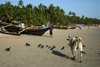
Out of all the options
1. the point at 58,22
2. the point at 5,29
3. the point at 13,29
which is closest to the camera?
the point at 13,29

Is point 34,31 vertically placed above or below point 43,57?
above

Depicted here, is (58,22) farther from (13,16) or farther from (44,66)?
(44,66)

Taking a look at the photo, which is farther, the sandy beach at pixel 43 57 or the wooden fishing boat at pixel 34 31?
the wooden fishing boat at pixel 34 31

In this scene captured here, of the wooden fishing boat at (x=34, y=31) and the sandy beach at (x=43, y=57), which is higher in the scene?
the wooden fishing boat at (x=34, y=31)

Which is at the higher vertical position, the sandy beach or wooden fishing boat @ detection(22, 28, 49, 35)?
wooden fishing boat @ detection(22, 28, 49, 35)

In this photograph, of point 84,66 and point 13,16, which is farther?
point 13,16

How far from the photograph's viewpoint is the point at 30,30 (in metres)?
20.6

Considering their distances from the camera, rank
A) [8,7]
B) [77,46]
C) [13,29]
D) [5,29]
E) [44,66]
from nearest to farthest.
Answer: [44,66] → [77,46] → [13,29] → [5,29] → [8,7]

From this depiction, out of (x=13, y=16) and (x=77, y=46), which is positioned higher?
(x=13, y=16)

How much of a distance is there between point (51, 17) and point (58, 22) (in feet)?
25.7

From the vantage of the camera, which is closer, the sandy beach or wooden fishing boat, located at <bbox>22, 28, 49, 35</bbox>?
the sandy beach

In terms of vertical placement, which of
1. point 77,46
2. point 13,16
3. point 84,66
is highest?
point 13,16

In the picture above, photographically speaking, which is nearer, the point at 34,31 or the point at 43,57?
the point at 43,57

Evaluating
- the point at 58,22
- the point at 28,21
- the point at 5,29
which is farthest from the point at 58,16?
the point at 5,29
